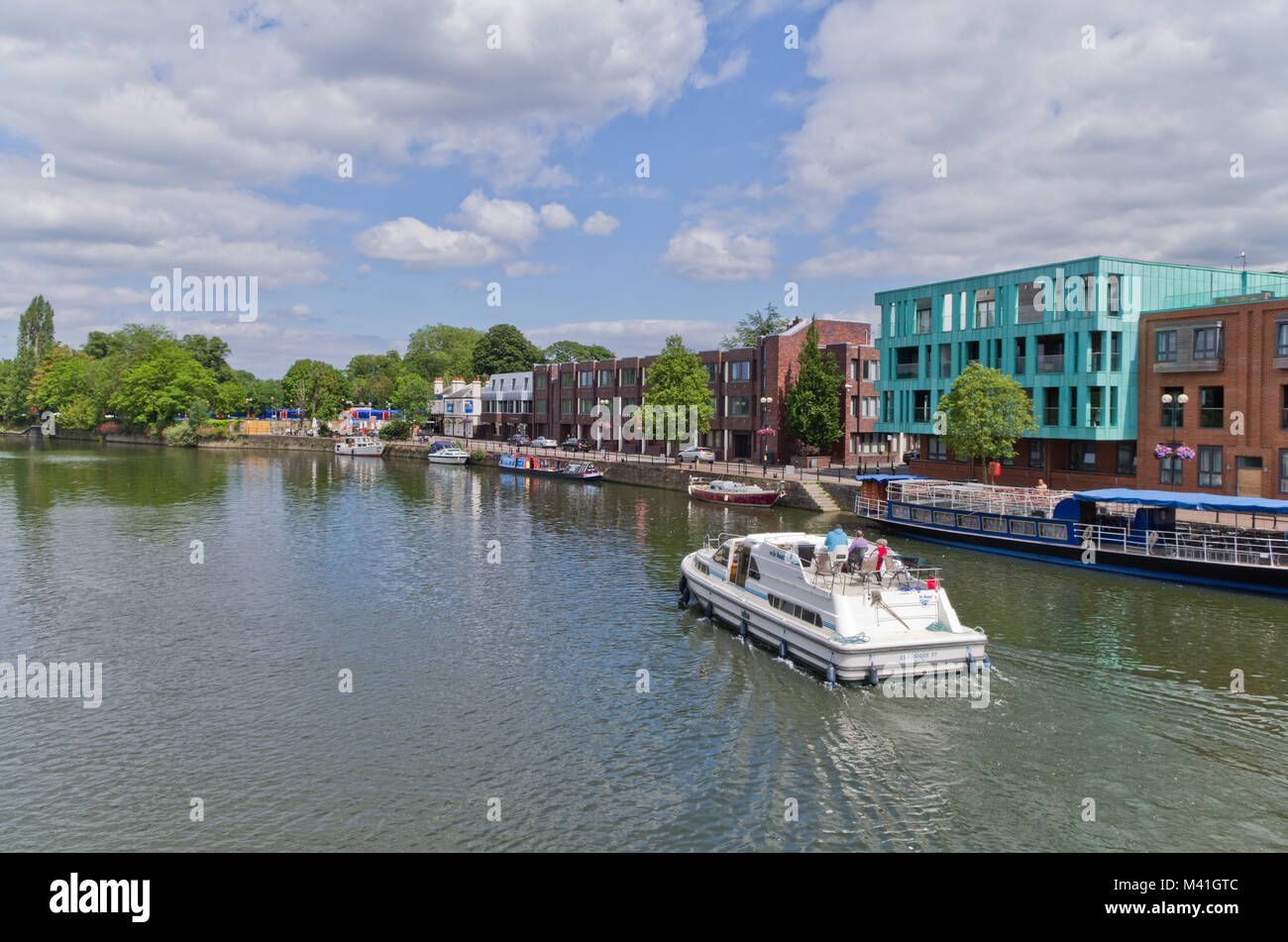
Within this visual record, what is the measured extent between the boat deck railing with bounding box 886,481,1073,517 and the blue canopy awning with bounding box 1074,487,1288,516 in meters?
2.76

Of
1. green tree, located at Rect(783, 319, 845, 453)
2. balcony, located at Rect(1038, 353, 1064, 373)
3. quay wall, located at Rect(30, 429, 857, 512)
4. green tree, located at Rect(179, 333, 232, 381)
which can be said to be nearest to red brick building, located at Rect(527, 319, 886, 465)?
green tree, located at Rect(783, 319, 845, 453)

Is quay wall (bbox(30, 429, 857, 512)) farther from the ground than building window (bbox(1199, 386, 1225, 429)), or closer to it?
closer to it

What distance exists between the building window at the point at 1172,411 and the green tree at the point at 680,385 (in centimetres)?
4332

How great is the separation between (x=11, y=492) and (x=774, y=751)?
70.0 metres

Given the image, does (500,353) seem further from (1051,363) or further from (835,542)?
(835,542)

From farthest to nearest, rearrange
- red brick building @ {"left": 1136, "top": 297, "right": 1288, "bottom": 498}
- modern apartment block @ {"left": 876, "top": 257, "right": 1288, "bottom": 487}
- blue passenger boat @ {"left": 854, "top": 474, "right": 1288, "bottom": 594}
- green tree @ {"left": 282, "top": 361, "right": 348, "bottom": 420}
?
green tree @ {"left": 282, "top": 361, "right": 348, "bottom": 420} < modern apartment block @ {"left": 876, "top": 257, "right": 1288, "bottom": 487} < red brick building @ {"left": 1136, "top": 297, "right": 1288, "bottom": 498} < blue passenger boat @ {"left": 854, "top": 474, "right": 1288, "bottom": 594}

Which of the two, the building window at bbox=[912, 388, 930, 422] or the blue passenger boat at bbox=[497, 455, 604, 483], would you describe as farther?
the blue passenger boat at bbox=[497, 455, 604, 483]

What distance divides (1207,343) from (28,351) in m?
208

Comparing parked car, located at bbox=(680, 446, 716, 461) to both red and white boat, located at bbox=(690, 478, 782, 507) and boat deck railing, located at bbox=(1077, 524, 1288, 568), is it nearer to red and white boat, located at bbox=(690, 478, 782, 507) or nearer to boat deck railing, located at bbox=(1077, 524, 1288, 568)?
red and white boat, located at bbox=(690, 478, 782, 507)

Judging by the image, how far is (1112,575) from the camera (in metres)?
37.6

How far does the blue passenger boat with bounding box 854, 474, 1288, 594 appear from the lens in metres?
34.8
